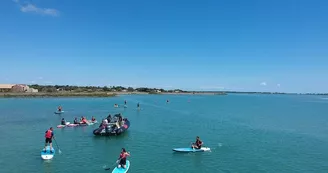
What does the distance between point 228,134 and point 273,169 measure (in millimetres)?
16347

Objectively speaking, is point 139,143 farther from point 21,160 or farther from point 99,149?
point 21,160

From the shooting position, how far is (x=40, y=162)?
2419cm

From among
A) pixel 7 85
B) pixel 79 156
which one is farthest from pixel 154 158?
pixel 7 85

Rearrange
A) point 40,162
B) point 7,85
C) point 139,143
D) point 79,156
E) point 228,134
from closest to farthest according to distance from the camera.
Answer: point 40,162 < point 79,156 < point 139,143 < point 228,134 < point 7,85

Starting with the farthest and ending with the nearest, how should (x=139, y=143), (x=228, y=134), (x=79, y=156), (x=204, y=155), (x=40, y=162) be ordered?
(x=228, y=134) < (x=139, y=143) < (x=204, y=155) < (x=79, y=156) < (x=40, y=162)

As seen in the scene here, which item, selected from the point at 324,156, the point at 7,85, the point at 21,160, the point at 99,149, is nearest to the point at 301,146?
the point at 324,156

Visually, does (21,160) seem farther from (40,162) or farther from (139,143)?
(139,143)

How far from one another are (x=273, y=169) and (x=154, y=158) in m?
10.2

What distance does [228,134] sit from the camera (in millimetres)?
41062

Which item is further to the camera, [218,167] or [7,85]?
[7,85]

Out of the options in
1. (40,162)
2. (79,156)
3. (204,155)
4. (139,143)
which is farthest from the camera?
(139,143)

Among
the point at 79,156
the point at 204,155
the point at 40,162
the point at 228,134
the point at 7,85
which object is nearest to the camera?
the point at 40,162

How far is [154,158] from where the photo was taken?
1054 inches

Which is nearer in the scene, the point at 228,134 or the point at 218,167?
the point at 218,167
